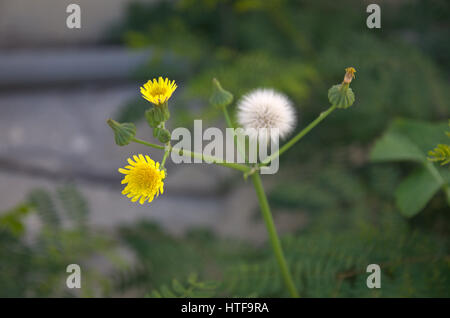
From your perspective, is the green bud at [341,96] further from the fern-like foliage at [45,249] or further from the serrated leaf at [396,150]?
the fern-like foliage at [45,249]

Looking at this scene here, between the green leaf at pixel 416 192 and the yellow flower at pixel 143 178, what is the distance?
436 mm

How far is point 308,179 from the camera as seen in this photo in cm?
121

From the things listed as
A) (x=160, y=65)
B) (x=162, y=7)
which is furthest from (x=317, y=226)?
(x=162, y=7)

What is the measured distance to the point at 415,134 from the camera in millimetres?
773

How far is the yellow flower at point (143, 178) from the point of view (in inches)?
16.8

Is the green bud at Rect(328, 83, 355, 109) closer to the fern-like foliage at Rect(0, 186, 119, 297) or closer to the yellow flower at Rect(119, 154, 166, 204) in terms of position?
the yellow flower at Rect(119, 154, 166, 204)

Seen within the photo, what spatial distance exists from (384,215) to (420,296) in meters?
0.30

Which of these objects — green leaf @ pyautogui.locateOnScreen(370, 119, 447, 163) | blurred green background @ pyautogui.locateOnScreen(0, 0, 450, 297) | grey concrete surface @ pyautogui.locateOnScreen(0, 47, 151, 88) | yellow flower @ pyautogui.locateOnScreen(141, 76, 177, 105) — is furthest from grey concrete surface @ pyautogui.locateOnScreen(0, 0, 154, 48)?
yellow flower @ pyautogui.locateOnScreen(141, 76, 177, 105)

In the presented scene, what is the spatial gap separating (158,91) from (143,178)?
10 cm

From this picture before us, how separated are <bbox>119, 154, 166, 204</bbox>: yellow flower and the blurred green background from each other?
0.20 metres

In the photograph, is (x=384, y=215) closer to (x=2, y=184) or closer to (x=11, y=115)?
(x=2, y=184)

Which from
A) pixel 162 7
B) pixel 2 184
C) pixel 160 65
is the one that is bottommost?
pixel 2 184

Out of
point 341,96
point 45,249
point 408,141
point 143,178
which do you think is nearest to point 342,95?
point 341,96

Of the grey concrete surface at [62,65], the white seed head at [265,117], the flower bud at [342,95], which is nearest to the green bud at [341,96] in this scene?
the flower bud at [342,95]
